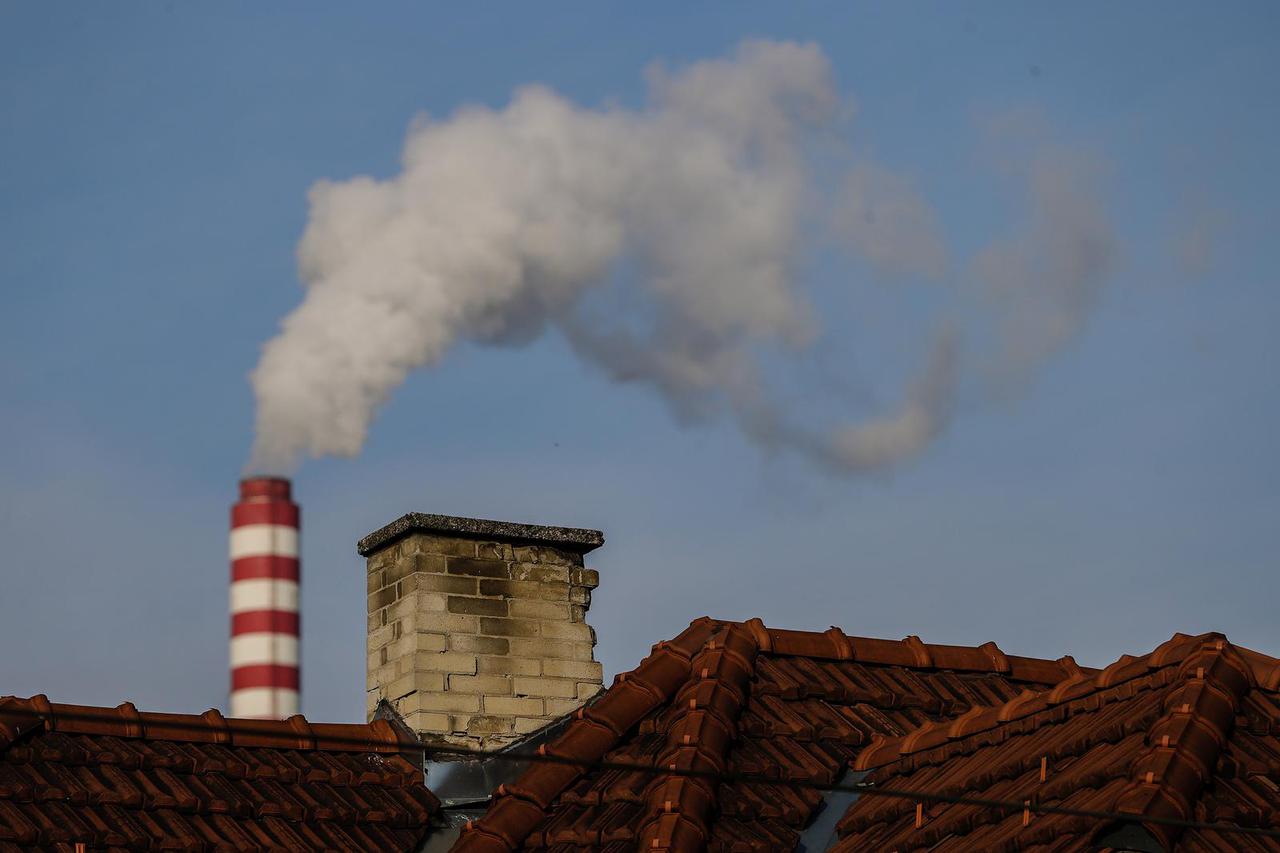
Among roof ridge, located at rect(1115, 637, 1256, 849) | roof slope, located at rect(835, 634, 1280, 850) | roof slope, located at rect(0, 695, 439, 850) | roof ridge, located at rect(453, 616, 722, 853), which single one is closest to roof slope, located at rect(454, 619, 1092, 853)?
roof ridge, located at rect(453, 616, 722, 853)

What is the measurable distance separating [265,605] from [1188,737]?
26.6 meters

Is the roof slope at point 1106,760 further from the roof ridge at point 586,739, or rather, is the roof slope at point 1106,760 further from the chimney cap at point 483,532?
the chimney cap at point 483,532

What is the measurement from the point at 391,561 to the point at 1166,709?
5.82 meters

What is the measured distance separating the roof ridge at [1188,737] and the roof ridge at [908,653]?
283cm

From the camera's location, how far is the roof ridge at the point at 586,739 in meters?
11.0

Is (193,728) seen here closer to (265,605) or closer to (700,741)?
(700,741)

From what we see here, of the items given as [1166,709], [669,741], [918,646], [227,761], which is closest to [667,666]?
[669,741]

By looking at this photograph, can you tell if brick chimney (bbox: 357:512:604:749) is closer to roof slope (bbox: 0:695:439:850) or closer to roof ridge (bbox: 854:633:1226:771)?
roof slope (bbox: 0:695:439:850)

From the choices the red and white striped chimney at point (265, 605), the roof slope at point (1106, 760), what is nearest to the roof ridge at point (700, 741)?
the roof slope at point (1106, 760)

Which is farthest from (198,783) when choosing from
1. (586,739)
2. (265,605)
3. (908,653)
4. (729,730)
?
(265,605)

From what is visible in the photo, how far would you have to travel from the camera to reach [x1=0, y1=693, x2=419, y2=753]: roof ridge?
1101 cm

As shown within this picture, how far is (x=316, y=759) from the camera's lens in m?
12.1

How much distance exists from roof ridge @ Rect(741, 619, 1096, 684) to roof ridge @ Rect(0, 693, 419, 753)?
230cm

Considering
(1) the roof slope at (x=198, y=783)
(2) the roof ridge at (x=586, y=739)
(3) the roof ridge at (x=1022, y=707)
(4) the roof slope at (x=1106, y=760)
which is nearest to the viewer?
(4) the roof slope at (x=1106, y=760)
